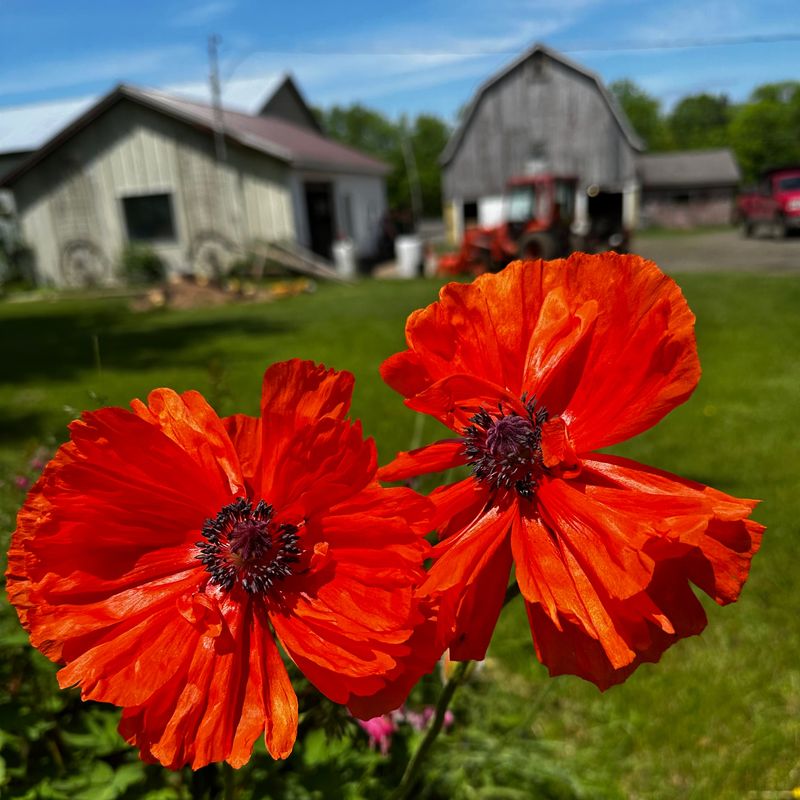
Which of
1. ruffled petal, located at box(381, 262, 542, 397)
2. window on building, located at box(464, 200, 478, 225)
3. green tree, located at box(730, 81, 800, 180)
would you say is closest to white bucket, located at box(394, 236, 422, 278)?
window on building, located at box(464, 200, 478, 225)

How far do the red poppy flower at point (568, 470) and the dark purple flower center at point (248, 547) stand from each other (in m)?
0.14

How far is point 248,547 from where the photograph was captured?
2.57 feet

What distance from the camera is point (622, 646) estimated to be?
69cm

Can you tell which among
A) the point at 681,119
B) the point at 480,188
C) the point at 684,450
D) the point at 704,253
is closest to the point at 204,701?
the point at 684,450

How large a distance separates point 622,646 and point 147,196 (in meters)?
20.5

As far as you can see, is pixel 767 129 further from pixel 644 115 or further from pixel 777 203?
pixel 777 203

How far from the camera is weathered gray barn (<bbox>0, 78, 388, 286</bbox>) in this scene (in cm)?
1827

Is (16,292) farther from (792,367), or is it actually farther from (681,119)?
(681,119)

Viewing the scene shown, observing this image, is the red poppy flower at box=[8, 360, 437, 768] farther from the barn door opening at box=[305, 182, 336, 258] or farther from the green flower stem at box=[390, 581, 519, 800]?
the barn door opening at box=[305, 182, 336, 258]

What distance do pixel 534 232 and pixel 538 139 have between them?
1866 centimetres

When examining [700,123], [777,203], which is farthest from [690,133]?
[777,203]

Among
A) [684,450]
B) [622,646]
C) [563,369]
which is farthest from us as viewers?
[684,450]

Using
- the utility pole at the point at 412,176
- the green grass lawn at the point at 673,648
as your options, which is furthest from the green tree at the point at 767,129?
the green grass lawn at the point at 673,648

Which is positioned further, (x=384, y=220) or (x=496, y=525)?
(x=384, y=220)
